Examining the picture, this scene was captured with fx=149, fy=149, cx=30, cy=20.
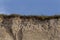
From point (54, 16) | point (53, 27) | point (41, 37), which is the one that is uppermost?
point (54, 16)

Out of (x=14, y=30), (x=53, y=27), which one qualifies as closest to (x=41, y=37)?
(x=53, y=27)

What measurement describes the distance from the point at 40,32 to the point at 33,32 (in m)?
0.14

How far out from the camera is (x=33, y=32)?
2980 mm

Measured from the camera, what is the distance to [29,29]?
9.80ft

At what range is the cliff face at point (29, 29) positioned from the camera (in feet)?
9.82

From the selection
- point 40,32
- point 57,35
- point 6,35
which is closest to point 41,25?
point 40,32

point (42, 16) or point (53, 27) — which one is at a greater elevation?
point (42, 16)

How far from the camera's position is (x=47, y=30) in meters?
3.03

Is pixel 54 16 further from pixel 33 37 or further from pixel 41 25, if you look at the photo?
pixel 33 37

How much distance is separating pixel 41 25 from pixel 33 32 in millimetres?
229

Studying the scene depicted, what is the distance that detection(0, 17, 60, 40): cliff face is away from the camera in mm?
2992

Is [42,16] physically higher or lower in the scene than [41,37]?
higher

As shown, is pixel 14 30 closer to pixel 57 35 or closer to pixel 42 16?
pixel 42 16

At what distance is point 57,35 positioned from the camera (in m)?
3.02
